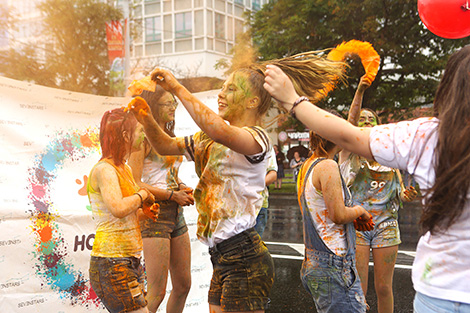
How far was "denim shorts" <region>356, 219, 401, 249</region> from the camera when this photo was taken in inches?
169

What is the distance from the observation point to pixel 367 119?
4.74 meters

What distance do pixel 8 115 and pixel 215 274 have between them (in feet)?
6.87

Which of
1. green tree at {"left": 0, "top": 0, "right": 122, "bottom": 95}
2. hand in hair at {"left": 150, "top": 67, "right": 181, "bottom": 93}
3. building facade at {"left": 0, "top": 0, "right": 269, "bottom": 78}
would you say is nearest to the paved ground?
hand in hair at {"left": 150, "top": 67, "right": 181, "bottom": 93}

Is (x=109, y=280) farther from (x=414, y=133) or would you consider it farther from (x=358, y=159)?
(x=358, y=159)

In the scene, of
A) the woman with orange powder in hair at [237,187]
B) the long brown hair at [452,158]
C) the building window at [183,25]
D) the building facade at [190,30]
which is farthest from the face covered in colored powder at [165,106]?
the building window at [183,25]

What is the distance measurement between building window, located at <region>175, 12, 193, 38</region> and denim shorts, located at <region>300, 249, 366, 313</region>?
30.0 m

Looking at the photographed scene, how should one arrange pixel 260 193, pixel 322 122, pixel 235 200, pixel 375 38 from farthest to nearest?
pixel 375 38
pixel 260 193
pixel 235 200
pixel 322 122

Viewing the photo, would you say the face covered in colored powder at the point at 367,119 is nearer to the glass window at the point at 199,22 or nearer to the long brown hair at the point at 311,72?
the long brown hair at the point at 311,72

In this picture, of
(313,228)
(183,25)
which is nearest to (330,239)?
(313,228)

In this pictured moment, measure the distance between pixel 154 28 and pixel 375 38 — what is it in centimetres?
1929

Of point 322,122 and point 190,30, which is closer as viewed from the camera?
point 322,122

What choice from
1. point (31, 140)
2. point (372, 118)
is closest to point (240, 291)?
point (31, 140)

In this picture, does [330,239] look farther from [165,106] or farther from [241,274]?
[165,106]

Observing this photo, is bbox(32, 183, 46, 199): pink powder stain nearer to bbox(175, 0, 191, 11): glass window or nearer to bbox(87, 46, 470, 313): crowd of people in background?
bbox(87, 46, 470, 313): crowd of people in background
